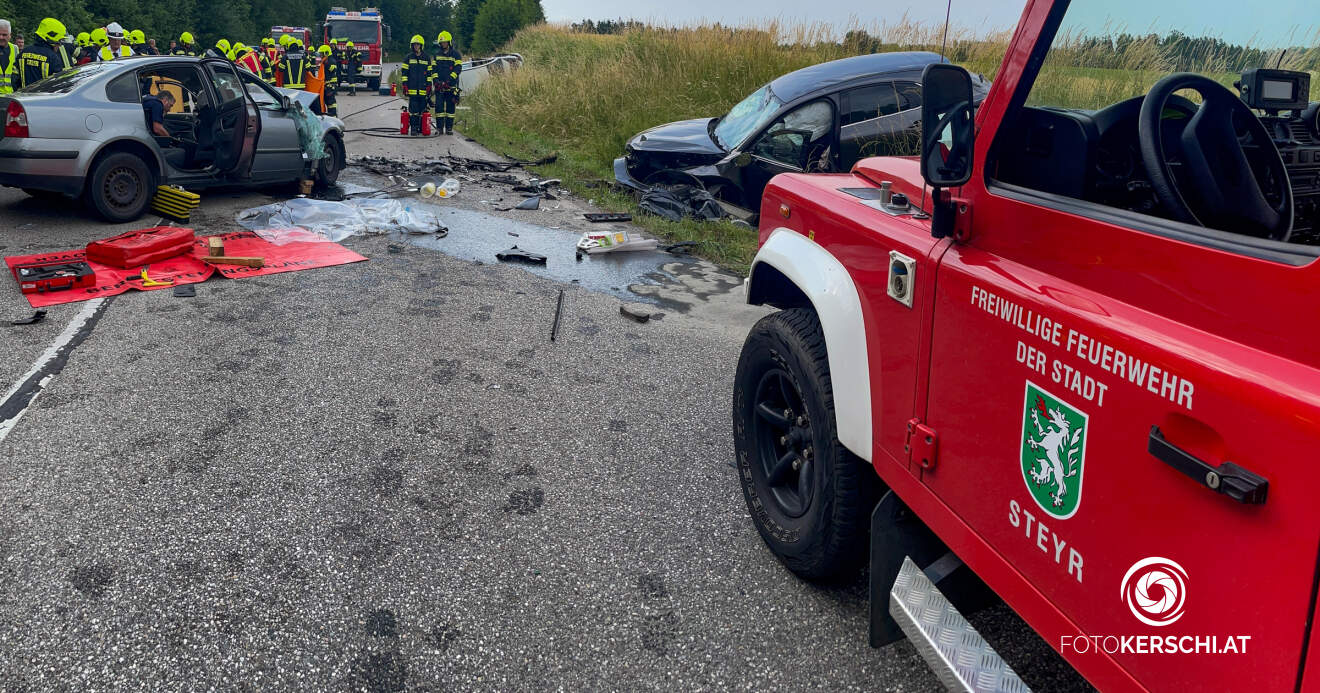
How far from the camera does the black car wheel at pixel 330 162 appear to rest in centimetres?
1124

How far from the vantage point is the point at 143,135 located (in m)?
8.90

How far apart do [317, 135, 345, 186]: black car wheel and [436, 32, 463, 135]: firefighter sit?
664cm

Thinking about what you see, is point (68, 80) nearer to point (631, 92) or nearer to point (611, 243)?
point (611, 243)

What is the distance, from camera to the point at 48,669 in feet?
8.70

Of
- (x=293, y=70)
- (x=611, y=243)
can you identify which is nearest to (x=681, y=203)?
(x=611, y=243)

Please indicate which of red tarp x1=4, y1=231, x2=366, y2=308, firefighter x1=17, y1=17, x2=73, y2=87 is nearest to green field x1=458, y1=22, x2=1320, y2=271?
red tarp x1=4, y1=231, x2=366, y2=308

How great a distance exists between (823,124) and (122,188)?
7.04 metres

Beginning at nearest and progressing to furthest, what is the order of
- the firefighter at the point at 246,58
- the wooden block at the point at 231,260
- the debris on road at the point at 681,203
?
1. the wooden block at the point at 231,260
2. the debris on road at the point at 681,203
3. the firefighter at the point at 246,58

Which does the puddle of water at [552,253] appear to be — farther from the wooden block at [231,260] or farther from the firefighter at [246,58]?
the firefighter at [246,58]

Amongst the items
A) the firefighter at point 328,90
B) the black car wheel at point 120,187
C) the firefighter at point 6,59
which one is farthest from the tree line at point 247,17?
the black car wheel at point 120,187

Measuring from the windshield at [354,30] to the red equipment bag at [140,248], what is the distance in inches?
1100

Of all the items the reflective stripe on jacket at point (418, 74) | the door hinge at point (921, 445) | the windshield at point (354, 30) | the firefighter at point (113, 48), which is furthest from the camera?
the windshield at point (354, 30)

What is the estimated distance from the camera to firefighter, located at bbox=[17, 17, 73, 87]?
13002 millimetres

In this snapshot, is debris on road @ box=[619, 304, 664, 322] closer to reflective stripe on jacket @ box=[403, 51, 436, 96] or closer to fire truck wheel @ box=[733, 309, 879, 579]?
fire truck wheel @ box=[733, 309, 879, 579]
